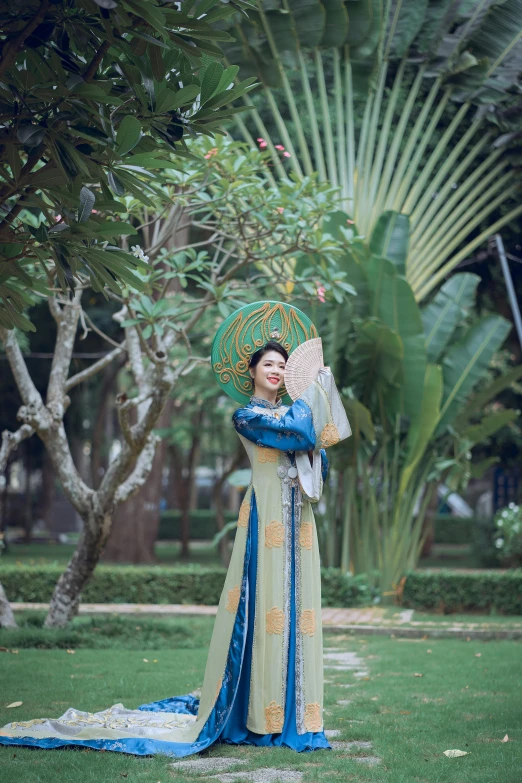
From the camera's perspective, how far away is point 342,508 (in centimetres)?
1158

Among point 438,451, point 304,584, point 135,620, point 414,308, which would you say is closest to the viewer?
point 304,584

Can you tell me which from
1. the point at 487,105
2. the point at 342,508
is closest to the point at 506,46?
the point at 487,105

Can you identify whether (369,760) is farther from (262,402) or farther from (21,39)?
(21,39)

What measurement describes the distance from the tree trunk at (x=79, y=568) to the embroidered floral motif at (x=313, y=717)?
12.0 ft

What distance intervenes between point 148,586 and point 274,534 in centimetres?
641

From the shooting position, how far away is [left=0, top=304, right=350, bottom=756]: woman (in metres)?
4.35

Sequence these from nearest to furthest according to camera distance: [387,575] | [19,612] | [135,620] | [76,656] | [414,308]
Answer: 1. [76,656]
2. [135,620]
3. [19,612]
4. [414,308]
5. [387,575]

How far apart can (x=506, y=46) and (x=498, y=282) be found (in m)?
4.63

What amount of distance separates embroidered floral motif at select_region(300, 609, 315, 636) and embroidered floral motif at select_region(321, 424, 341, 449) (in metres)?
0.83

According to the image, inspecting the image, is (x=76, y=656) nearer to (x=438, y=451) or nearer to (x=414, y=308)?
(x=414, y=308)

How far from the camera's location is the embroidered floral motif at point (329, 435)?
14.6ft

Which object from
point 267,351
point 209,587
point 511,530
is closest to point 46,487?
point 209,587

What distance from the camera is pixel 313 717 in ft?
14.3

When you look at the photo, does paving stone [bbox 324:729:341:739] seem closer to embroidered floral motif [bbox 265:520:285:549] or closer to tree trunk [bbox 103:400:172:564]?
embroidered floral motif [bbox 265:520:285:549]
